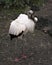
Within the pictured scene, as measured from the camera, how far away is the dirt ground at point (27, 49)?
518 centimetres

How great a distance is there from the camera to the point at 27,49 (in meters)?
5.60

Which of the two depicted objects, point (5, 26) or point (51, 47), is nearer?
point (51, 47)

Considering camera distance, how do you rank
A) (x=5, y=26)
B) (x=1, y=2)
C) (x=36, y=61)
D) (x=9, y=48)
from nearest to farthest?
(x=36, y=61) → (x=9, y=48) → (x=5, y=26) → (x=1, y=2)

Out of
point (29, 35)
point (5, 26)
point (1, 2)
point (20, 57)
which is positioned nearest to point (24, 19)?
point (20, 57)

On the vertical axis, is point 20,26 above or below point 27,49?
above

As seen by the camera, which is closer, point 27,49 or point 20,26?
point 20,26

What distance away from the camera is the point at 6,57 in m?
5.29

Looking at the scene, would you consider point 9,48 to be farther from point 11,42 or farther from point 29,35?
point 29,35

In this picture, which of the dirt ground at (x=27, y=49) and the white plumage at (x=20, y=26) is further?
the dirt ground at (x=27, y=49)

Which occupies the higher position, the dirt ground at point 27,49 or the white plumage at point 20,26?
the white plumage at point 20,26

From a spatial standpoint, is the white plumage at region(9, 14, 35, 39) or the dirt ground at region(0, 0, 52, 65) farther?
the dirt ground at region(0, 0, 52, 65)

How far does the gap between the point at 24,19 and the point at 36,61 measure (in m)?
1.03

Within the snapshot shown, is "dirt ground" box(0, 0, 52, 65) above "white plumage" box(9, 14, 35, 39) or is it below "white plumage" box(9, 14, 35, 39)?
below

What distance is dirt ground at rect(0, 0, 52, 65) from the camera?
5184 millimetres
